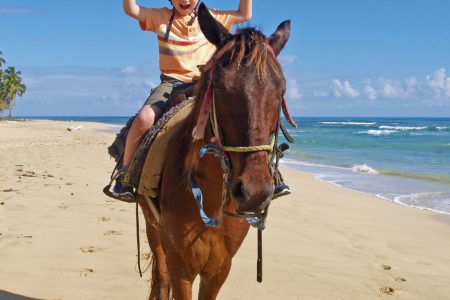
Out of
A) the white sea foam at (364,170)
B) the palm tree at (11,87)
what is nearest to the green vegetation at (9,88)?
the palm tree at (11,87)

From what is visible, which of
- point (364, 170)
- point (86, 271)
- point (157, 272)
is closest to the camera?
point (157, 272)

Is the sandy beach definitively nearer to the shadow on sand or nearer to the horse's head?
the shadow on sand

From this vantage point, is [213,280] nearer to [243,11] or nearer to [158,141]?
[158,141]

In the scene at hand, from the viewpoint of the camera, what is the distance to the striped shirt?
12.5 ft

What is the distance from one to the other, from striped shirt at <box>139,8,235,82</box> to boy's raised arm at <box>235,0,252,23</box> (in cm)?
4

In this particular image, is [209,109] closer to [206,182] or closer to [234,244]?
[206,182]

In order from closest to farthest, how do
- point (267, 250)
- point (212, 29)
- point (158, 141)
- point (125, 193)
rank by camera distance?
point (212, 29) < point (158, 141) < point (125, 193) < point (267, 250)

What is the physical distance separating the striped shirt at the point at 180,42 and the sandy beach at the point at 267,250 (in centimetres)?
230

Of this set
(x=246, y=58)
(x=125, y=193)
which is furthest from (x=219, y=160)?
(x=125, y=193)

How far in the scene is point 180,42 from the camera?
3799mm

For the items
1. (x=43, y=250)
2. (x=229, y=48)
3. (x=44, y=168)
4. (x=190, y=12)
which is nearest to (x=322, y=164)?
(x=44, y=168)

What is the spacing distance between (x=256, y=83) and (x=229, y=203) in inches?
28.1

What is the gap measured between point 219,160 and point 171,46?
1.49 m

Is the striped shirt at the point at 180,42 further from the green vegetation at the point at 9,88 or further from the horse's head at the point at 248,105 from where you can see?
the green vegetation at the point at 9,88
